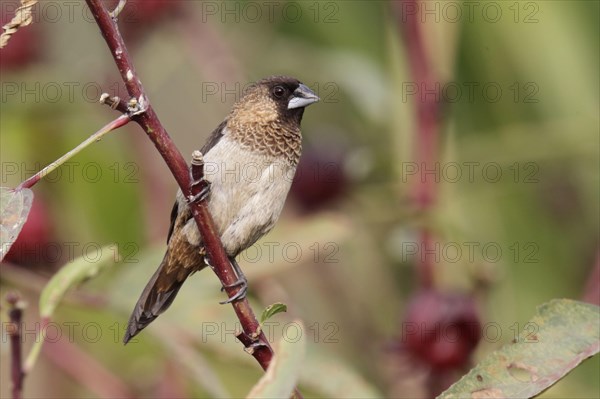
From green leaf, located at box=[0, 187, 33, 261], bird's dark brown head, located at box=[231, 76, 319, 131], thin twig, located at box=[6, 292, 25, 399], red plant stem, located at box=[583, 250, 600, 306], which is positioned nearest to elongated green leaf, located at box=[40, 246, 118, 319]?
thin twig, located at box=[6, 292, 25, 399]

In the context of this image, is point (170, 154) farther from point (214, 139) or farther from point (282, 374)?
point (214, 139)

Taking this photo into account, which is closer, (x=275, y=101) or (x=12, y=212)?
(x=12, y=212)

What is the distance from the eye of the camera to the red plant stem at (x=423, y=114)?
9.95ft

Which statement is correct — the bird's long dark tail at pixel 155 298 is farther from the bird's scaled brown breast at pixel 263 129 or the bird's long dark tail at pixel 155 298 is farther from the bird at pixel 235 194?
the bird's scaled brown breast at pixel 263 129

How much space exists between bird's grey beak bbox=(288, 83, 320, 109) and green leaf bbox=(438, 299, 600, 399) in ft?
3.72

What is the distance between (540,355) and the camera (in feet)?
6.36

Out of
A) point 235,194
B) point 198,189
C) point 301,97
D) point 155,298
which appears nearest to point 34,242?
point 155,298

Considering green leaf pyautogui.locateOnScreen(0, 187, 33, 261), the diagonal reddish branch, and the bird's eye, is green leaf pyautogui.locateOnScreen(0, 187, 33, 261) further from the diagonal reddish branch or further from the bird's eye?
the bird's eye

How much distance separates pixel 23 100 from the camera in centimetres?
344

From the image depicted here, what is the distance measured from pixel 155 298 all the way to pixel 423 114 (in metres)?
0.99

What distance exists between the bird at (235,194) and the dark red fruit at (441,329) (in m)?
0.49

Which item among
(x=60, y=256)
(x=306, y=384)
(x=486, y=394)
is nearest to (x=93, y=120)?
(x=60, y=256)

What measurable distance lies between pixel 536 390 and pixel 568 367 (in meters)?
0.10

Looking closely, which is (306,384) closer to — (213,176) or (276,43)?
(213,176)
